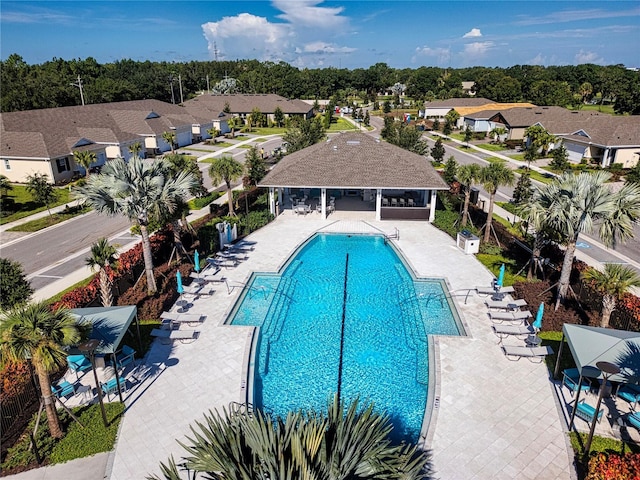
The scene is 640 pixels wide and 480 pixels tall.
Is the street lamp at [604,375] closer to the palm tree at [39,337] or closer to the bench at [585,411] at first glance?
the bench at [585,411]

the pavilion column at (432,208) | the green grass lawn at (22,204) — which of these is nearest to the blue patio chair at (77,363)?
the green grass lawn at (22,204)

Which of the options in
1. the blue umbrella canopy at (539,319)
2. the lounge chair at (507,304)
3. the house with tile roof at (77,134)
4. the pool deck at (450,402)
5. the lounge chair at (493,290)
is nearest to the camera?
the pool deck at (450,402)

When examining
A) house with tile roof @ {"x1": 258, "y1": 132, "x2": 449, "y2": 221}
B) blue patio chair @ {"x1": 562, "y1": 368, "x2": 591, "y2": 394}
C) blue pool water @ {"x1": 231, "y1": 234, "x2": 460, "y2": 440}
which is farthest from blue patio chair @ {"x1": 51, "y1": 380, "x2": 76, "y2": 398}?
house with tile roof @ {"x1": 258, "y1": 132, "x2": 449, "y2": 221}

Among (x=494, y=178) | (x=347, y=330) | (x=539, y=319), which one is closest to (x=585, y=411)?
(x=539, y=319)

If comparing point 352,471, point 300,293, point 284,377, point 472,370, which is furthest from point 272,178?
point 352,471

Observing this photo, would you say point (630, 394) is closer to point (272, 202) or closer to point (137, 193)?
point (137, 193)
